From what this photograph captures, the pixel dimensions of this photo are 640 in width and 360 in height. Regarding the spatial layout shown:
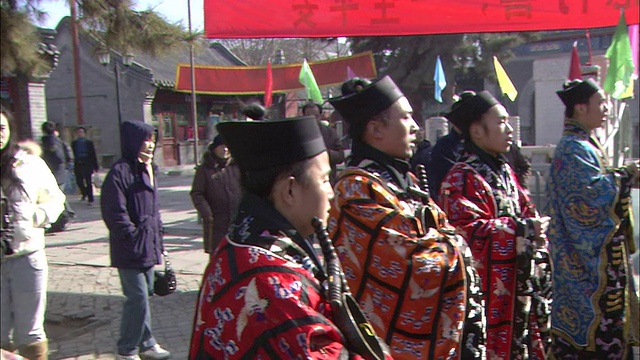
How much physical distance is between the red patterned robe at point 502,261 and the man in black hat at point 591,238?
84cm

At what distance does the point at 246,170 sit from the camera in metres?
1.60

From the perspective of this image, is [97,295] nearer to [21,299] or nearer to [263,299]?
[21,299]

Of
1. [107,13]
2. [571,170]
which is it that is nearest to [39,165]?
[107,13]

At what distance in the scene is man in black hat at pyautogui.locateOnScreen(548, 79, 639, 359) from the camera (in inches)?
142

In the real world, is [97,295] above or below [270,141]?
below

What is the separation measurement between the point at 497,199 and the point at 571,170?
0.93 m

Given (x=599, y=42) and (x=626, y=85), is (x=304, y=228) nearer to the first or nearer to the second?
(x=626, y=85)

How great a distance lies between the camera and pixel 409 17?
3.13m

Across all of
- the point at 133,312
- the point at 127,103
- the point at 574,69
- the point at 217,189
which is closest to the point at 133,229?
the point at 133,312

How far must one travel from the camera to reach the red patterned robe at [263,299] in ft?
4.52

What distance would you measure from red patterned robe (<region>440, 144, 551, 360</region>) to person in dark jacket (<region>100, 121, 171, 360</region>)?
2.15 m

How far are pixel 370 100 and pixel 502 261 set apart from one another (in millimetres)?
1054

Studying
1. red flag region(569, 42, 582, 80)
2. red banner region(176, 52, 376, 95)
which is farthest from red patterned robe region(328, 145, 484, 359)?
red banner region(176, 52, 376, 95)

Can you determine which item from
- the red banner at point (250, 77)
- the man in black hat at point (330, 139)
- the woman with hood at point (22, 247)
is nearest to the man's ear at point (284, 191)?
the woman with hood at point (22, 247)
